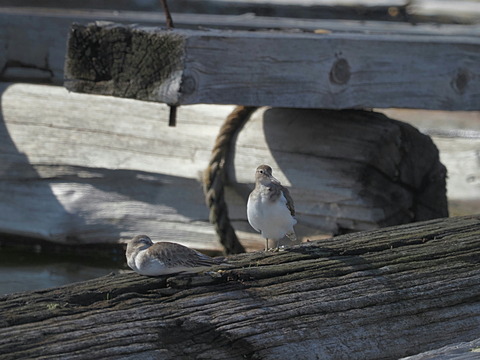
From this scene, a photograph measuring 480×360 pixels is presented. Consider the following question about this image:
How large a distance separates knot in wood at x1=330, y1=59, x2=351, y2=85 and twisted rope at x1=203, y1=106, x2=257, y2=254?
79 centimetres

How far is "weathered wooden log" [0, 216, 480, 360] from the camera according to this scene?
2.26m

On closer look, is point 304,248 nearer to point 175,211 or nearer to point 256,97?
point 256,97

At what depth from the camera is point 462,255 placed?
303cm

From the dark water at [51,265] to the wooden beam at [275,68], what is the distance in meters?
1.59

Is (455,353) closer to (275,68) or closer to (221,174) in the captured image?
(275,68)

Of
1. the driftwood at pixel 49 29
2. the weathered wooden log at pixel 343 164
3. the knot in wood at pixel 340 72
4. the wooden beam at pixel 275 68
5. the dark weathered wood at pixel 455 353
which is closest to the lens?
the dark weathered wood at pixel 455 353

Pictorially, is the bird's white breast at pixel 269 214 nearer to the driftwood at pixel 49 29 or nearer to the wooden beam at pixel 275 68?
the wooden beam at pixel 275 68

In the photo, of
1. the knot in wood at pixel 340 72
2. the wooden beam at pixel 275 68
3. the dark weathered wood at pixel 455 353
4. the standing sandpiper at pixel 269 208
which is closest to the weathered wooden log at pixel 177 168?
the wooden beam at pixel 275 68

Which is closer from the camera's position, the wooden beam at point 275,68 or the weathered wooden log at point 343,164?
the wooden beam at point 275,68

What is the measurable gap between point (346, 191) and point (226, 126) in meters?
0.85

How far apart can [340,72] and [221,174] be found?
1.03 m

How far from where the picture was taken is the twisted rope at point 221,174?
5449 millimetres

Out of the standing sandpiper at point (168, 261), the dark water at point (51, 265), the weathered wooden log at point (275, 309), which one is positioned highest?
the dark water at point (51, 265)

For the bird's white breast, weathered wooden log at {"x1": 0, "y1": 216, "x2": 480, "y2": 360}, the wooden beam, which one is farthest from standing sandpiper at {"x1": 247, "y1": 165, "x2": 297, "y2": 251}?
weathered wooden log at {"x1": 0, "y1": 216, "x2": 480, "y2": 360}
